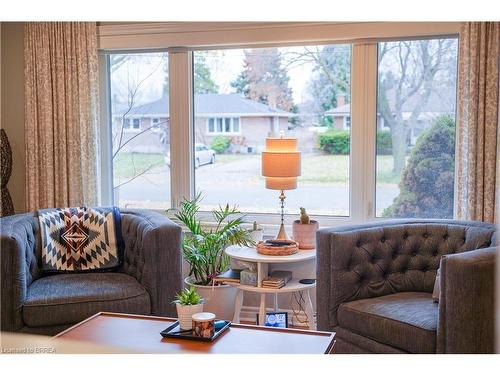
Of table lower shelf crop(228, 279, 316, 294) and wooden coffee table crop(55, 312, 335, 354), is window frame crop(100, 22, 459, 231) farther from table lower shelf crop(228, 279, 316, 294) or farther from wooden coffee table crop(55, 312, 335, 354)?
wooden coffee table crop(55, 312, 335, 354)

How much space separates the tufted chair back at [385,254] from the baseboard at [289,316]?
3.06 ft

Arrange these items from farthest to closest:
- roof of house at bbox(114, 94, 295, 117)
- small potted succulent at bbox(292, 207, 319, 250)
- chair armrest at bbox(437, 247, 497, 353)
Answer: roof of house at bbox(114, 94, 295, 117) < small potted succulent at bbox(292, 207, 319, 250) < chair armrest at bbox(437, 247, 497, 353)

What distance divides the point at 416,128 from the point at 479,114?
1.57 ft

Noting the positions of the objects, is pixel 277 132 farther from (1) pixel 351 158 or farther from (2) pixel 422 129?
(2) pixel 422 129

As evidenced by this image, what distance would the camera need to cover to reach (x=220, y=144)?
183 inches

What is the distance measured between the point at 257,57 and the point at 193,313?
229cm

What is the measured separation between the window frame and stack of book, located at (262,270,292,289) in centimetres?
54

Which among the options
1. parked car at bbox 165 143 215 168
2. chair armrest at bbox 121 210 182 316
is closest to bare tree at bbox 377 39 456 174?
parked car at bbox 165 143 215 168

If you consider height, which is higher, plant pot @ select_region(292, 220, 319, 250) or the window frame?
the window frame

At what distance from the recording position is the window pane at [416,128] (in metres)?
4.10

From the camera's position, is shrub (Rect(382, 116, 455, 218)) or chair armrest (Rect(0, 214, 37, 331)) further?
shrub (Rect(382, 116, 455, 218))

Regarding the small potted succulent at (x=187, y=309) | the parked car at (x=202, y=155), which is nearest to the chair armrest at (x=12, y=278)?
the small potted succulent at (x=187, y=309)

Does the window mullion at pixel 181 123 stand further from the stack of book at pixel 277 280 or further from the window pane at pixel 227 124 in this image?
the stack of book at pixel 277 280

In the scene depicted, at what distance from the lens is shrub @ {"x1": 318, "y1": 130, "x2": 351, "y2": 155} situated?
4.34m
